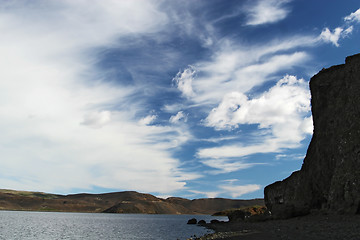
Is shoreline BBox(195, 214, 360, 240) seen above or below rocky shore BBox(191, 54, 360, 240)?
below

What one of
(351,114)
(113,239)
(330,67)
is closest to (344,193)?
(351,114)

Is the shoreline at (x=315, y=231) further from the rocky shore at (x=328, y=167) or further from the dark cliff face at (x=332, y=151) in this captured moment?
the dark cliff face at (x=332, y=151)

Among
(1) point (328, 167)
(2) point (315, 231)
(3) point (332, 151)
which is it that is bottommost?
(2) point (315, 231)

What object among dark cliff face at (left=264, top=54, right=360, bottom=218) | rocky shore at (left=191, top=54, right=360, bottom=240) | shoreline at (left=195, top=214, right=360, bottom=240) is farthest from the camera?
dark cliff face at (left=264, top=54, right=360, bottom=218)

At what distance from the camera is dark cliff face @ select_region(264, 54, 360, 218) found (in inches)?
1876

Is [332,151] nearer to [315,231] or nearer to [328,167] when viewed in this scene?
[328,167]

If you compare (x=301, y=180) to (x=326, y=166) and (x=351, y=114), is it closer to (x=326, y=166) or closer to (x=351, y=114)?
(x=326, y=166)

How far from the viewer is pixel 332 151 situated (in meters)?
57.2

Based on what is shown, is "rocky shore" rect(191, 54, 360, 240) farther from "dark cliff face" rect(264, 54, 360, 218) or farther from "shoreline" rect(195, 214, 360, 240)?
"shoreline" rect(195, 214, 360, 240)

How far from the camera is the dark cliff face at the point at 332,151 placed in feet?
156

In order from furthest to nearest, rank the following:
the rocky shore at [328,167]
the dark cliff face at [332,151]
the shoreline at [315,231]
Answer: the dark cliff face at [332,151] < the rocky shore at [328,167] < the shoreline at [315,231]

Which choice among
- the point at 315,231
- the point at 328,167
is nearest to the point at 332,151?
the point at 328,167

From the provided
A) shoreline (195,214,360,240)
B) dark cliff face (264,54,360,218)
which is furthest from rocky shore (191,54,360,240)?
shoreline (195,214,360,240)

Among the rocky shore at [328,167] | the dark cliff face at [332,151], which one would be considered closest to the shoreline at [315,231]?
the rocky shore at [328,167]
